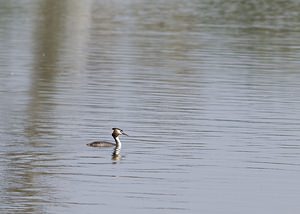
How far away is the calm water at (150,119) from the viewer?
14438mm

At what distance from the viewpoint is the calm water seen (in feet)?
47.4

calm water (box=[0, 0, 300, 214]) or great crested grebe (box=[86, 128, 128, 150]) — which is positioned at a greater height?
great crested grebe (box=[86, 128, 128, 150])

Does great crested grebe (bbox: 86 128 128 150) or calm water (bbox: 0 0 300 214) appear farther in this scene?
great crested grebe (bbox: 86 128 128 150)

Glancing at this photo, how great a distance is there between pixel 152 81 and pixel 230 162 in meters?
9.33

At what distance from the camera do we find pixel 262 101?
23.1 meters

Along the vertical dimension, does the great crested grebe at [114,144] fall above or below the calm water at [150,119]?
above

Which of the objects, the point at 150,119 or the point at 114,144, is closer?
the point at 114,144

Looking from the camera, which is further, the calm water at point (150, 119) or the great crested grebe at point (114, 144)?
the great crested grebe at point (114, 144)

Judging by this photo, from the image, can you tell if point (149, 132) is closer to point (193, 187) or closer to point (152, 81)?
point (193, 187)

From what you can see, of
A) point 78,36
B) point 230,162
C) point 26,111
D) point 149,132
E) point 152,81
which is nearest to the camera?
point 230,162

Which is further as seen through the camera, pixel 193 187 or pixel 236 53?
pixel 236 53

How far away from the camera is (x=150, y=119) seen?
800 inches

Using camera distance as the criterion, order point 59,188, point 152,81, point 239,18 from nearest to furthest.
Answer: point 59,188, point 152,81, point 239,18

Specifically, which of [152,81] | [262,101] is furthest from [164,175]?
[152,81]
